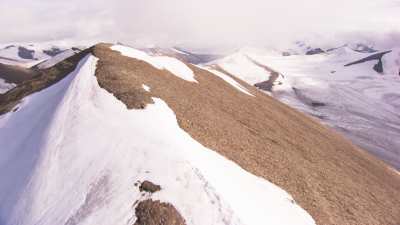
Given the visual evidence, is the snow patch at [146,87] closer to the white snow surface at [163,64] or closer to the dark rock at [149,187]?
the white snow surface at [163,64]

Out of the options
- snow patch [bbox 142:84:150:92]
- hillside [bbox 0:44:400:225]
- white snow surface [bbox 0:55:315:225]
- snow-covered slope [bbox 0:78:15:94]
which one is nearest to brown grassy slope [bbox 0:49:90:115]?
hillside [bbox 0:44:400:225]

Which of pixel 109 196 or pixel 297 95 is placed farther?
pixel 297 95

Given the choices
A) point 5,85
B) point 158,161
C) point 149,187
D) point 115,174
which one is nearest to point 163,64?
point 158,161

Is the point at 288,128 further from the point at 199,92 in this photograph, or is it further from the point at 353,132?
the point at 353,132

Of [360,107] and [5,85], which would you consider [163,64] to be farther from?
[5,85]

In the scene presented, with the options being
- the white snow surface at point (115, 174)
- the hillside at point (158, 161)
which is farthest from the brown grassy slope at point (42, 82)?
the white snow surface at point (115, 174)

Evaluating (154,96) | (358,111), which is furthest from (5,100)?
(358,111)
